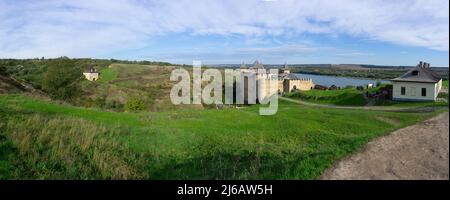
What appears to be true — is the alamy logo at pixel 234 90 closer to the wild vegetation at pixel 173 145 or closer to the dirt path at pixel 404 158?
the wild vegetation at pixel 173 145

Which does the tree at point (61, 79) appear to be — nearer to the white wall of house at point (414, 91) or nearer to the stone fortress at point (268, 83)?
the stone fortress at point (268, 83)

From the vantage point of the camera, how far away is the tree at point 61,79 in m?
45.0

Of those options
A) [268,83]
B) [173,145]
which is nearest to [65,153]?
[173,145]

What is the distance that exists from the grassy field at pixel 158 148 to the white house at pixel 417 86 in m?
16.9

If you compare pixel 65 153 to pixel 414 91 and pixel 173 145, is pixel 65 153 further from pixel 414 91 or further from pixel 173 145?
pixel 414 91

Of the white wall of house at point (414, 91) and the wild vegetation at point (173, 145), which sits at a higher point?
the white wall of house at point (414, 91)

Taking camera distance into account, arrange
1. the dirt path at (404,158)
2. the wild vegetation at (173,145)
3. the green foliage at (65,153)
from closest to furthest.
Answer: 1. the dirt path at (404,158)
2. the wild vegetation at (173,145)
3. the green foliage at (65,153)

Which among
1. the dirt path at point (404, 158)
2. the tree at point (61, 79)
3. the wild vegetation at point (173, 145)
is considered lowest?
the wild vegetation at point (173, 145)

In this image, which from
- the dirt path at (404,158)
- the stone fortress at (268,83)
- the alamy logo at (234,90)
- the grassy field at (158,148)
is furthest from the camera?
the stone fortress at (268,83)

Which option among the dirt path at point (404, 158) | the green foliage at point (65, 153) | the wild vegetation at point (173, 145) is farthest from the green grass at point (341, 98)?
the green foliage at point (65, 153)

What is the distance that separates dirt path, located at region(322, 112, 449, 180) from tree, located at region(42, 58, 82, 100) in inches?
1650

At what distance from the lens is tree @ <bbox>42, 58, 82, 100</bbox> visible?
45.0 metres

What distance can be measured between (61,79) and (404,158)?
152 feet

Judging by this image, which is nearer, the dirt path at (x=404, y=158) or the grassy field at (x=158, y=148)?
the dirt path at (x=404, y=158)
